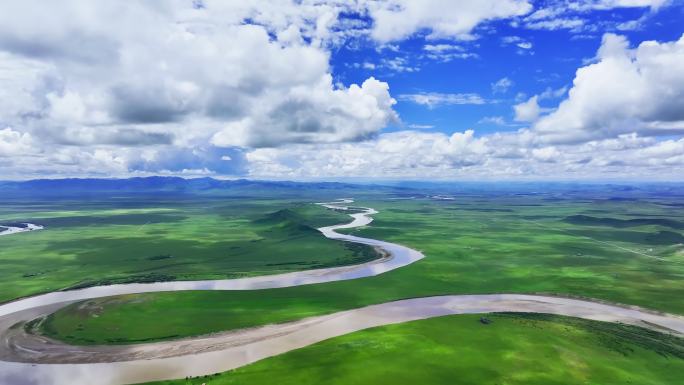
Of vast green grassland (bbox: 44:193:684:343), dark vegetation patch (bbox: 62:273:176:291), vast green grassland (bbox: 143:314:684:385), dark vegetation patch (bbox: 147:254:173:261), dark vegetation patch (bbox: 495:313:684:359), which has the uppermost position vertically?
vast green grassland (bbox: 143:314:684:385)

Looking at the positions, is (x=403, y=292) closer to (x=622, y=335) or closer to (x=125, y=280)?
(x=622, y=335)

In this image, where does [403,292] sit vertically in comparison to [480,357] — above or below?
below

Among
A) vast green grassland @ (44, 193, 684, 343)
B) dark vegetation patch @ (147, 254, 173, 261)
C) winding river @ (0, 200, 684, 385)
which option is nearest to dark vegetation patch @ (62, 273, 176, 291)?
winding river @ (0, 200, 684, 385)

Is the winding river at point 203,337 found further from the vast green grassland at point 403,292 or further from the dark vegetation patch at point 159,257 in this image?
the dark vegetation patch at point 159,257

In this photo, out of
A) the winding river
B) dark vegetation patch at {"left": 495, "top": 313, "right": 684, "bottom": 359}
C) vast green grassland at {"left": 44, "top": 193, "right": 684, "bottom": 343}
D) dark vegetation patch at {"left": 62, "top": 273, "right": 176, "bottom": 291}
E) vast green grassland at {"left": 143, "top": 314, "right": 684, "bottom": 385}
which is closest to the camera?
vast green grassland at {"left": 143, "top": 314, "right": 684, "bottom": 385}

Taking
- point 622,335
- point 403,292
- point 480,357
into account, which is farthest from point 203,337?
point 622,335

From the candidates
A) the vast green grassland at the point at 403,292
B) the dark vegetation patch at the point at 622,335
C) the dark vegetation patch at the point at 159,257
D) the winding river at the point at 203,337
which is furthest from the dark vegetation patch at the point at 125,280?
the dark vegetation patch at the point at 622,335

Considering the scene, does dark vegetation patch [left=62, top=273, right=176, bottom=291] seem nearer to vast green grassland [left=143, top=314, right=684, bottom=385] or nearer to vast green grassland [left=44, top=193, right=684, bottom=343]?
vast green grassland [left=44, top=193, right=684, bottom=343]
